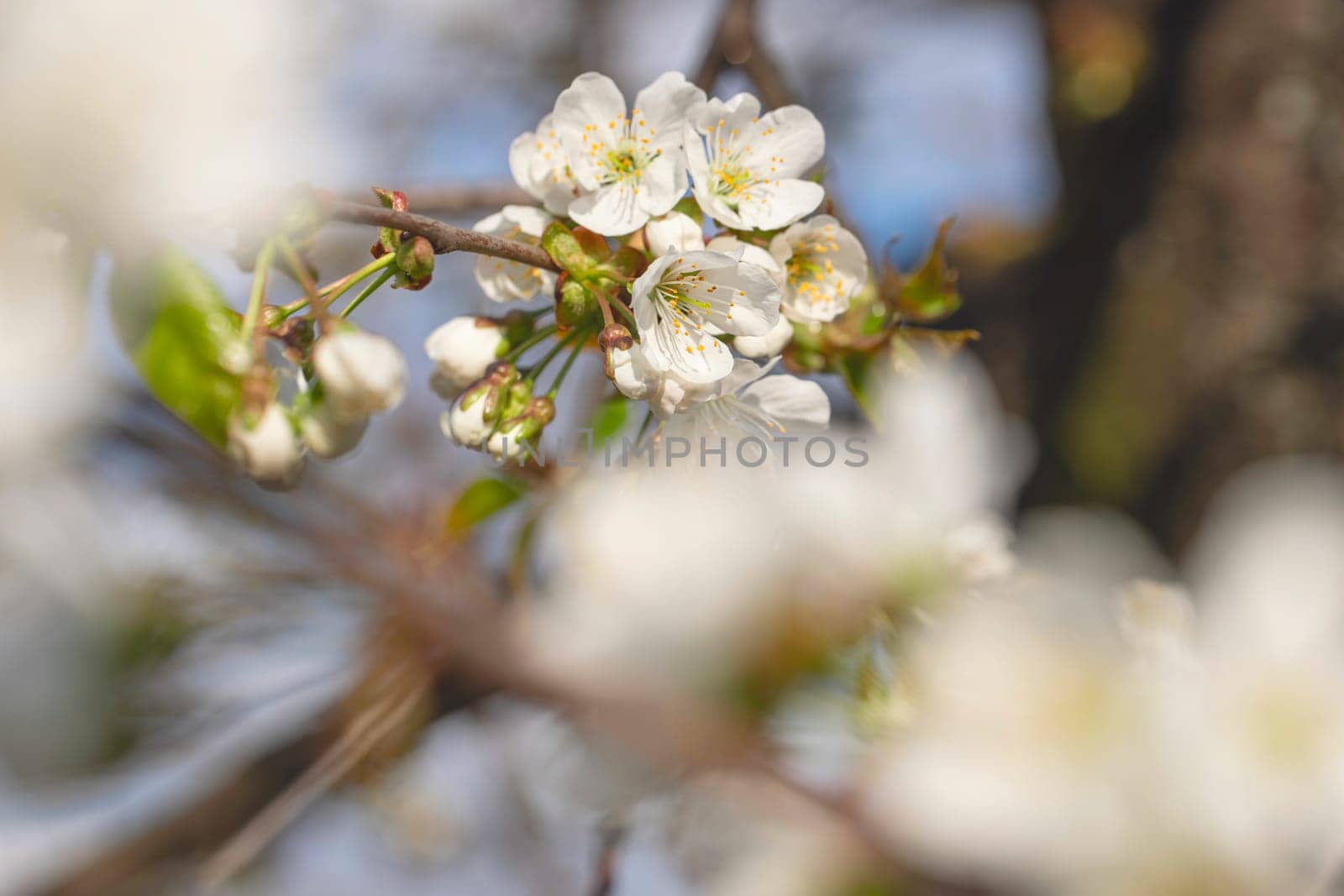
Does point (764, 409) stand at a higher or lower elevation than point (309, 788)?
higher

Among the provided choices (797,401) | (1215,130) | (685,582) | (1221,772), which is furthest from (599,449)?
(1215,130)

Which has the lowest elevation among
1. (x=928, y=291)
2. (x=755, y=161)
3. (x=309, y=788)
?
(x=309, y=788)

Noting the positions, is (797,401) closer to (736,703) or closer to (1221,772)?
(736,703)

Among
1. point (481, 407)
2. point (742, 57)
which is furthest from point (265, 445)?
point (742, 57)

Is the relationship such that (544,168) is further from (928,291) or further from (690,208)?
(928,291)

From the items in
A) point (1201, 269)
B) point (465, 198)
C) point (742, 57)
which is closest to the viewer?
point (465, 198)

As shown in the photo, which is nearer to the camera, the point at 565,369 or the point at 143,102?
the point at 143,102
